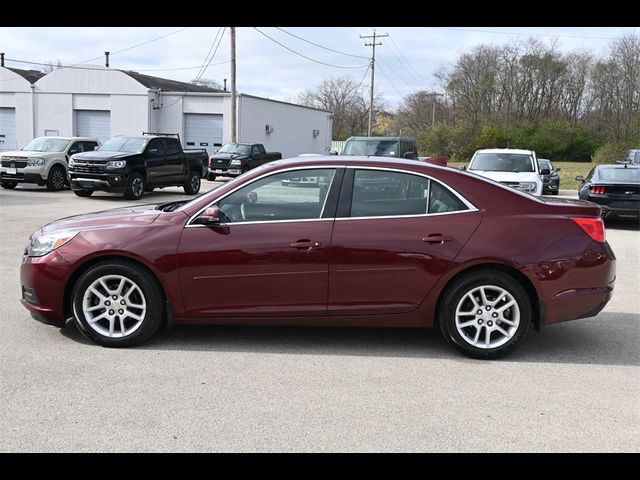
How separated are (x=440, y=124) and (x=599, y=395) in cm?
6242

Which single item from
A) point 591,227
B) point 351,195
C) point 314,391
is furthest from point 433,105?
point 314,391

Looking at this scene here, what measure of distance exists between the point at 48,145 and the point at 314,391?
19.7m

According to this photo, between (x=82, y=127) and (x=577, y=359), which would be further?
(x=82, y=127)

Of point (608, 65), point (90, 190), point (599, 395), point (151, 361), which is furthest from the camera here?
point (608, 65)

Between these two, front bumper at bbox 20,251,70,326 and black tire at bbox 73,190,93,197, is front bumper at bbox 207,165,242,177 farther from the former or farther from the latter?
front bumper at bbox 20,251,70,326

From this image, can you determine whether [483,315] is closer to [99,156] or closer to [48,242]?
[48,242]

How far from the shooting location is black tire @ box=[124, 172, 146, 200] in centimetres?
1817

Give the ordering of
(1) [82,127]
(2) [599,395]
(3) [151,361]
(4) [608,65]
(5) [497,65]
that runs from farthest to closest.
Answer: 1. (5) [497,65]
2. (4) [608,65]
3. (1) [82,127]
4. (3) [151,361]
5. (2) [599,395]

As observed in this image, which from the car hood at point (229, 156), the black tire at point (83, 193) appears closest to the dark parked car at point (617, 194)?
the black tire at point (83, 193)

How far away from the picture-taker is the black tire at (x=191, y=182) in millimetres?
20969

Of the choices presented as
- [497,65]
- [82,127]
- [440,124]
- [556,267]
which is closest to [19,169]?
[556,267]
